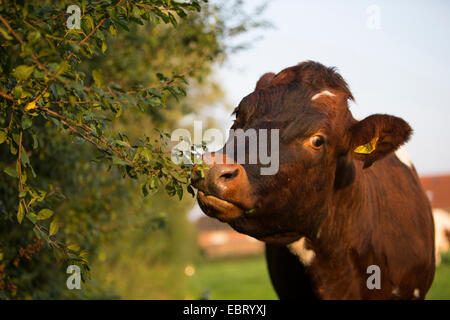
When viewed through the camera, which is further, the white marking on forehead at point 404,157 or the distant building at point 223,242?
the distant building at point 223,242

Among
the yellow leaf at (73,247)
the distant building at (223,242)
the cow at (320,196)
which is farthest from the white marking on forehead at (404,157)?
the distant building at (223,242)

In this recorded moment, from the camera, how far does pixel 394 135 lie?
130 inches

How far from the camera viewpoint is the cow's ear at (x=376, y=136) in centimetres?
327

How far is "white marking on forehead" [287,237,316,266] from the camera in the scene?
335cm

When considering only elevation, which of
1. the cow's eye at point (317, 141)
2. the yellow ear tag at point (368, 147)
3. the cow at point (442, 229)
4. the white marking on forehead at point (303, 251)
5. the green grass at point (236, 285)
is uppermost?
the cow at point (442, 229)

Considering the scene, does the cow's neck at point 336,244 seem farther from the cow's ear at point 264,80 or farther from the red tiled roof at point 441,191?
the red tiled roof at point 441,191

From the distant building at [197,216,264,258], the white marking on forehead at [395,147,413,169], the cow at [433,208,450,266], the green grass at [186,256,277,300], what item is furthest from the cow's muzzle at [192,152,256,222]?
the distant building at [197,216,264,258]

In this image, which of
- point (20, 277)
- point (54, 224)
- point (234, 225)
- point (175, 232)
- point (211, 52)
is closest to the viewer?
point (54, 224)

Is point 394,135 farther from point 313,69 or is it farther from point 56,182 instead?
point 56,182

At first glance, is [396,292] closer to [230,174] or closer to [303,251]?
[303,251]

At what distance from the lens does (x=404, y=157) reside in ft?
15.7

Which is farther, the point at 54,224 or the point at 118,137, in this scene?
the point at 118,137
